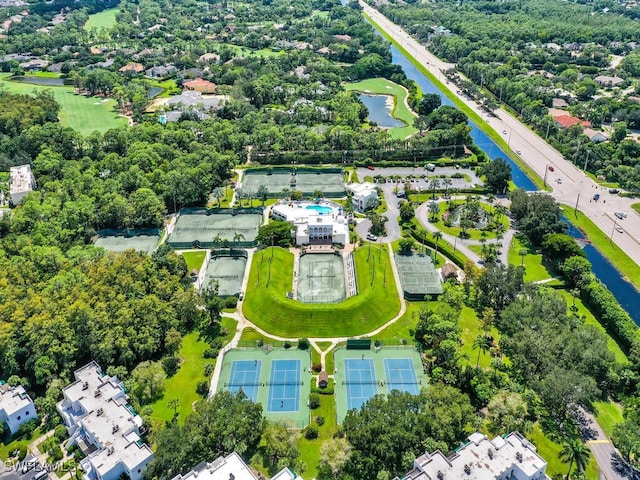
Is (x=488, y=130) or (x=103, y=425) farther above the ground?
(x=488, y=130)

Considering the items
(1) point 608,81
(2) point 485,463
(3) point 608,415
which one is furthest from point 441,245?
(1) point 608,81

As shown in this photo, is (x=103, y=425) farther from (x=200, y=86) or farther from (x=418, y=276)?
(x=200, y=86)

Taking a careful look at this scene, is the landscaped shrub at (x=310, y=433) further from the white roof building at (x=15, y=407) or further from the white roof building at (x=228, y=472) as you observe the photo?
the white roof building at (x=15, y=407)

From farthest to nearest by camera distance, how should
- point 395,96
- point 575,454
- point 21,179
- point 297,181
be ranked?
point 395,96 < point 297,181 < point 21,179 < point 575,454

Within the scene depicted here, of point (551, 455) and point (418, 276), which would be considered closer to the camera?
point (551, 455)

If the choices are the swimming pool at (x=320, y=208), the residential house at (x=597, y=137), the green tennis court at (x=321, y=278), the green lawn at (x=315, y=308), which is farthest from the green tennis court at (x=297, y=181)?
the residential house at (x=597, y=137)

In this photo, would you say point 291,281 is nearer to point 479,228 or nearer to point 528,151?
point 479,228

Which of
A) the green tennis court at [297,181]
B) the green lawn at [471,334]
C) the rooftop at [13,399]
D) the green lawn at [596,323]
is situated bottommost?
the green lawn at [596,323]
